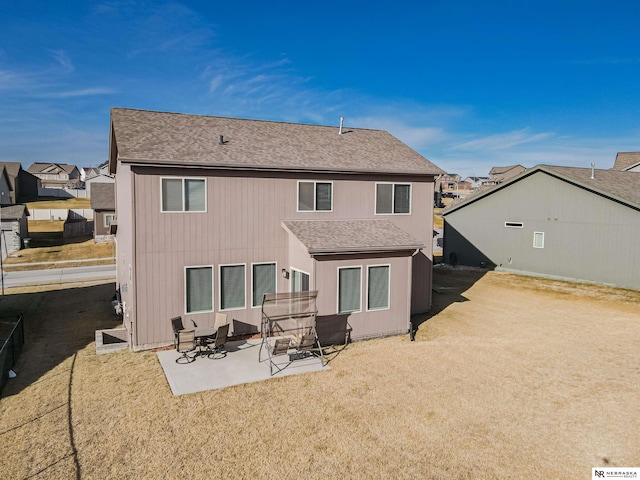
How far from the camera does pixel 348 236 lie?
558 inches

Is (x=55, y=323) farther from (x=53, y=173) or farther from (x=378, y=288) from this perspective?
(x=53, y=173)

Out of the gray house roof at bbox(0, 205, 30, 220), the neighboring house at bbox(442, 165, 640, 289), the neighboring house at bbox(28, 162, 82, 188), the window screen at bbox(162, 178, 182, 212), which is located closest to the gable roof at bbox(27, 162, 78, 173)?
the neighboring house at bbox(28, 162, 82, 188)

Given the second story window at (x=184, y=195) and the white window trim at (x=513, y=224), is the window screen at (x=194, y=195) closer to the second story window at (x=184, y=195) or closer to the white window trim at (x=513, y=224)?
the second story window at (x=184, y=195)

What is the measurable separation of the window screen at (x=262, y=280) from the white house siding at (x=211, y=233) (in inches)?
7.7

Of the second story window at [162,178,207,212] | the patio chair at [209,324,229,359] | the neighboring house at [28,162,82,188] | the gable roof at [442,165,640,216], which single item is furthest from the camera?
the neighboring house at [28,162,82,188]

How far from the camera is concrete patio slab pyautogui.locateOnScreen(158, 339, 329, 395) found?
10570 mm

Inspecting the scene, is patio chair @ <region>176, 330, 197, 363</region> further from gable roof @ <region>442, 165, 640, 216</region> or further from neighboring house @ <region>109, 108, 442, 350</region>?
gable roof @ <region>442, 165, 640, 216</region>

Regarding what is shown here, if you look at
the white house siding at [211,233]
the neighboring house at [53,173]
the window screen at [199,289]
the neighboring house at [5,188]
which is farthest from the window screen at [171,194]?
the neighboring house at [53,173]

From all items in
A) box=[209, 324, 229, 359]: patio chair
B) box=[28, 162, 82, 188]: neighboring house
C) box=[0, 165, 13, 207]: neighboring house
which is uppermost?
box=[28, 162, 82, 188]: neighboring house

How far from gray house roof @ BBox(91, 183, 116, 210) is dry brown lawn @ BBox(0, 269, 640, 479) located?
85.0 feet

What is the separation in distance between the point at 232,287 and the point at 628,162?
49.9 m

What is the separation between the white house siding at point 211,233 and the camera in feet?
42.0

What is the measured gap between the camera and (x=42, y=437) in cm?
825

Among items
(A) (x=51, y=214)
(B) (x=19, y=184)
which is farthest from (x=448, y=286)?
(B) (x=19, y=184)
